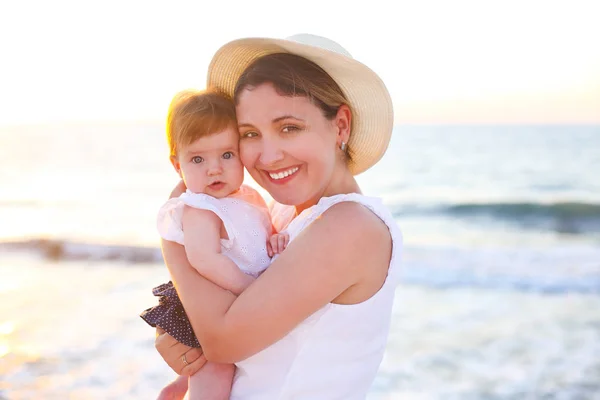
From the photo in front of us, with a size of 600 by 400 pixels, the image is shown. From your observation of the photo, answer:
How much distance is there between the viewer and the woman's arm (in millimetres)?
2172

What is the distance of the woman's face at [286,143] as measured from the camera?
237 centimetres

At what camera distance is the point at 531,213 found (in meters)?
16.4

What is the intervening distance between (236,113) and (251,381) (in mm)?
967

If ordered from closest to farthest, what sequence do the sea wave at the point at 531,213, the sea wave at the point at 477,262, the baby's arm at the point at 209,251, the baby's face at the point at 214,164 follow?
the baby's arm at the point at 209,251
the baby's face at the point at 214,164
the sea wave at the point at 477,262
the sea wave at the point at 531,213

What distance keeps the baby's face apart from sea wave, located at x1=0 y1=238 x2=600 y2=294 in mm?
7029

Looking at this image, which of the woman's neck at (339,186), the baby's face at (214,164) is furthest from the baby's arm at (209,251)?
the woman's neck at (339,186)

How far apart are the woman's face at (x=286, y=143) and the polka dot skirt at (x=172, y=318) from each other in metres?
0.56

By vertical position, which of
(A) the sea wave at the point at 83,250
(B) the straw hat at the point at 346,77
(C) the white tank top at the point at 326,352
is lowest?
(C) the white tank top at the point at 326,352

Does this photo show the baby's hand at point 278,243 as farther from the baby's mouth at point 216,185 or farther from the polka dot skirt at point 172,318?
the polka dot skirt at point 172,318

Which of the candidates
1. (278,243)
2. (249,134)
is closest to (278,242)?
(278,243)

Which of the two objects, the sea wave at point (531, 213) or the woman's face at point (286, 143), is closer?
the woman's face at point (286, 143)

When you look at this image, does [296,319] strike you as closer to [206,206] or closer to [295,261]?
[295,261]

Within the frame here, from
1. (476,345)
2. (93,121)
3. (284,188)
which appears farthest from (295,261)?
(93,121)

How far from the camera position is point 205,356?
240 cm
